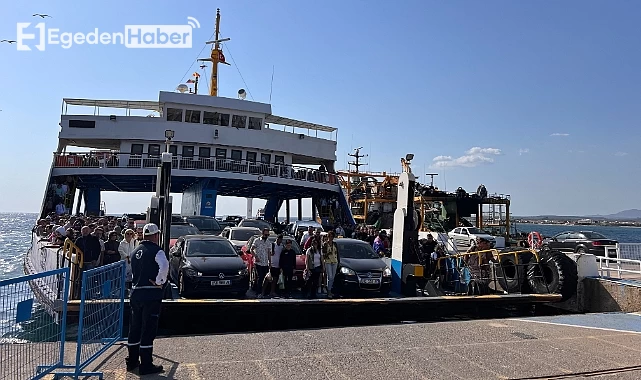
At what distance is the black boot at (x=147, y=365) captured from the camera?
5297 mm

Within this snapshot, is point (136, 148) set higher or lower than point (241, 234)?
higher

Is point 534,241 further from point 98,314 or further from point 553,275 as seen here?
point 98,314

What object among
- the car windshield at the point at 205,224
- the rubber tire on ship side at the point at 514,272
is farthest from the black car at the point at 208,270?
the car windshield at the point at 205,224

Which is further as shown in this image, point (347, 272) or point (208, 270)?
point (347, 272)

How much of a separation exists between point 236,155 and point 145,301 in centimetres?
1983

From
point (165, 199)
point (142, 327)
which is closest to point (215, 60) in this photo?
point (165, 199)

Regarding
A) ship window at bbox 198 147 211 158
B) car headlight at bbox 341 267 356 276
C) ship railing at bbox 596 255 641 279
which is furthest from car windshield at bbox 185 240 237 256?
ship window at bbox 198 147 211 158

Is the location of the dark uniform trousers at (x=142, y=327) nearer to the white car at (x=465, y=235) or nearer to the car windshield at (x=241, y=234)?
the car windshield at (x=241, y=234)

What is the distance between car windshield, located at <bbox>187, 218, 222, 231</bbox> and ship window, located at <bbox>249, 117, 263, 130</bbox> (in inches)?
301

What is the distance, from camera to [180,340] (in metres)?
6.81

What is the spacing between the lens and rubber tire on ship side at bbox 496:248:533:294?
12.5 metres

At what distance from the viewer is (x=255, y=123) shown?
25.5 meters

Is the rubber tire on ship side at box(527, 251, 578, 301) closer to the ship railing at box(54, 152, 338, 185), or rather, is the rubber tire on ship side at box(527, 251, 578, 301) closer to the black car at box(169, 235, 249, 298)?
the black car at box(169, 235, 249, 298)

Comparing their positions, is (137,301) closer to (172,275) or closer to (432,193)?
(172,275)
